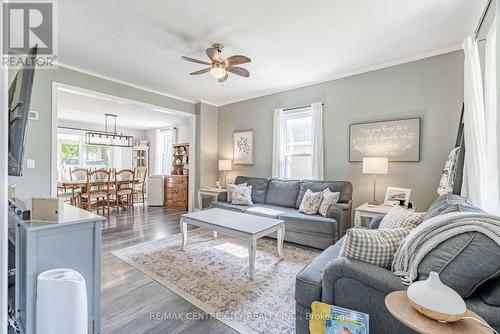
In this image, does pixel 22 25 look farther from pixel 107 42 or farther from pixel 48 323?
pixel 48 323

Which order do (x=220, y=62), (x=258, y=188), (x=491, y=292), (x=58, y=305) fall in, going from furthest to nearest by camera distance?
(x=258, y=188), (x=220, y=62), (x=58, y=305), (x=491, y=292)

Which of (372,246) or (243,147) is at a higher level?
(243,147)

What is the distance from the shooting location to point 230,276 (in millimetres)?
2463

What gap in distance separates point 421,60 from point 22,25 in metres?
4.75

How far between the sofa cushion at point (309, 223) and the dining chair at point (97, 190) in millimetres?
4171

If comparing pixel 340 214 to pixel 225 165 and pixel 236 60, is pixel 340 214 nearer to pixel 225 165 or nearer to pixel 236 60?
pixel 236 60

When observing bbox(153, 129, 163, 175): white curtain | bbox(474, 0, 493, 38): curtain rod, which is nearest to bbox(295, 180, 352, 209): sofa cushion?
bbox(474, 0, 493, 38): curtain rod

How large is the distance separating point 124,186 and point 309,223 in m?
5.06

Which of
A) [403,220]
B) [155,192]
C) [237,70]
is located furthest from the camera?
[155,192]

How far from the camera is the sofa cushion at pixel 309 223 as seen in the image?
3.08 m

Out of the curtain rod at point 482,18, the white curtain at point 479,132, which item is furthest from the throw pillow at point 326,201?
the curtain rod at point 482,18

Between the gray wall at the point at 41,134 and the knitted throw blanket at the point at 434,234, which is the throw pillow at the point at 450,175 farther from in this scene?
the gray wall at the point at 41,134

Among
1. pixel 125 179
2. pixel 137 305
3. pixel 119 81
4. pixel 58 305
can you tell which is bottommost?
pixel 137 305

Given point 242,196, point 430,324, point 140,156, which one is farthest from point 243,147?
point 140,156
